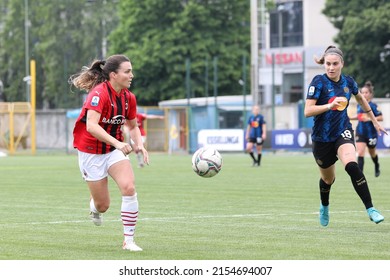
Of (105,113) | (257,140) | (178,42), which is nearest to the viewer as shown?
(105,113)

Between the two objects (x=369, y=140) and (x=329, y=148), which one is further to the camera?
(x=369, y=140)

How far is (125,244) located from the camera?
12.0m

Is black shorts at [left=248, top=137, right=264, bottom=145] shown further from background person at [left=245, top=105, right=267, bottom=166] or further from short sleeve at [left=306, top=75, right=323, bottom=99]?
short sleeve at [left=306, top=75, right=323, bottom=99]

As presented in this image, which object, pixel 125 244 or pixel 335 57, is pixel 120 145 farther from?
pixel 335 57

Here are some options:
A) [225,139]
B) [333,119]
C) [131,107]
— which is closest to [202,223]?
[333,119]

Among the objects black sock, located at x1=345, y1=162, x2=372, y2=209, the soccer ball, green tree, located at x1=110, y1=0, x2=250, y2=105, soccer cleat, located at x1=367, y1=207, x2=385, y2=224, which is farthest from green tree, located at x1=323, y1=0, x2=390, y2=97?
soccer cleat, located at x1=367, y1=207, x2=385, y2=224

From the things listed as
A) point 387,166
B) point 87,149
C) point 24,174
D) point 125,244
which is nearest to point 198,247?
point 125,244

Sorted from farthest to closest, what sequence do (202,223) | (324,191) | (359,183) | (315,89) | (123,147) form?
(202,223) < (324,191) < (315,89) < (359,183) < (123,147)

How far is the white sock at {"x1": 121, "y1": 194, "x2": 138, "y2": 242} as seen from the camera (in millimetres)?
11961

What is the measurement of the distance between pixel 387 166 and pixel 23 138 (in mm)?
33594

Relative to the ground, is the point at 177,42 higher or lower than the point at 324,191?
higher

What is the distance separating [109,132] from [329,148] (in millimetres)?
3209

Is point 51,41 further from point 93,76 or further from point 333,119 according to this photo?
point 93,76

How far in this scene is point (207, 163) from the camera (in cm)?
1480
